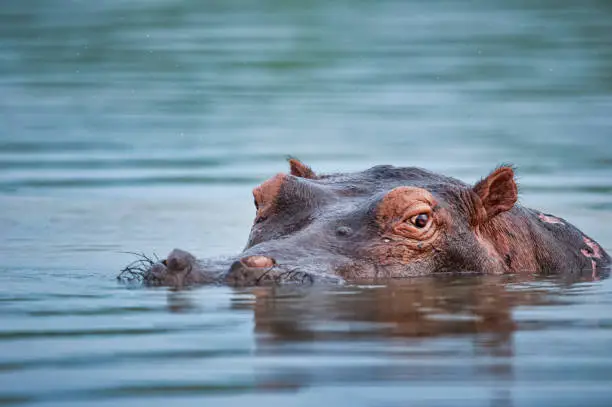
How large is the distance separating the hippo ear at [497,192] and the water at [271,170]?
67 cm

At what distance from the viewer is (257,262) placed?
10594 mm

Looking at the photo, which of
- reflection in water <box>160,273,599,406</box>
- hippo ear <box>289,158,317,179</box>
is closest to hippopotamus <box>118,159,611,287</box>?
reflection in water <box>160,273,599,406</box>

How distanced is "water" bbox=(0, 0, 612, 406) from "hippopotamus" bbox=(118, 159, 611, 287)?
0.74 feet

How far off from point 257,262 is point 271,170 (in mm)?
11441

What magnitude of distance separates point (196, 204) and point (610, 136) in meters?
9.50

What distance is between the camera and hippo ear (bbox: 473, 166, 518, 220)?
1222cm

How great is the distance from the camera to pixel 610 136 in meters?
25.9

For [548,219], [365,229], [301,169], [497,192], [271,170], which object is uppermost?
[271,170]

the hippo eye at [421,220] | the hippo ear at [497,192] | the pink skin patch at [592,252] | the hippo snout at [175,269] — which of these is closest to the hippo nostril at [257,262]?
the hippo snout at [175,269]

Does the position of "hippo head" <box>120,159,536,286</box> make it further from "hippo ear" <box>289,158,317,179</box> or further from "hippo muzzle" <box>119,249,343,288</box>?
"hippo ear" <box>289,158,317,179</box>

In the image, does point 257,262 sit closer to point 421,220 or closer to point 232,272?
point 232,272

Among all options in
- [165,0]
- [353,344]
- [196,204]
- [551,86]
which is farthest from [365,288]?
[165,0]

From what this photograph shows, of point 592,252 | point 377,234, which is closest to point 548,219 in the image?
point 592,252

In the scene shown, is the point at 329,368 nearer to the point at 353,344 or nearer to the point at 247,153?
the point at 353,344
